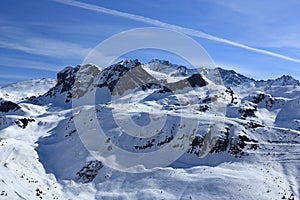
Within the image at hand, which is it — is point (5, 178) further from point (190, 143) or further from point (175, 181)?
point (190, 143)

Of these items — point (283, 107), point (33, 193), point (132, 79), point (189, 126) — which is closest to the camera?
point (33, 193)

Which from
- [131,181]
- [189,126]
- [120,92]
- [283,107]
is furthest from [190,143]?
[120,92]

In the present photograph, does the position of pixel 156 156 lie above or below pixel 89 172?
above

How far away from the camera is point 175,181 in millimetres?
41531

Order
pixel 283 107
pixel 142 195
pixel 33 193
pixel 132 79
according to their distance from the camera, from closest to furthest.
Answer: pixel 33 193 < pixel 142 195 < pixel 283 107 < pixel 132 79

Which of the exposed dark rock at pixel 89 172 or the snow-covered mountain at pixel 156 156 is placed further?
the exposed dark rock at pixel 89 172

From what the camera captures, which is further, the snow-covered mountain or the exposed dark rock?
the exposed dark rock

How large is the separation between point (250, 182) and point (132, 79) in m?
84.2

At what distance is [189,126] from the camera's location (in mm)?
56594

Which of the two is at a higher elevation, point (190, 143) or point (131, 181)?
point (190, 143)

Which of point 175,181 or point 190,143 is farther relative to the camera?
point 190,143

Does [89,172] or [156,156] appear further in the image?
[156,156]

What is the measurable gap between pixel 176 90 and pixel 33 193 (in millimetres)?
77182

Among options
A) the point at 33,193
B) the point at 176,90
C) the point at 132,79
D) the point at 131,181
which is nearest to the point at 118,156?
the point at 131,181
